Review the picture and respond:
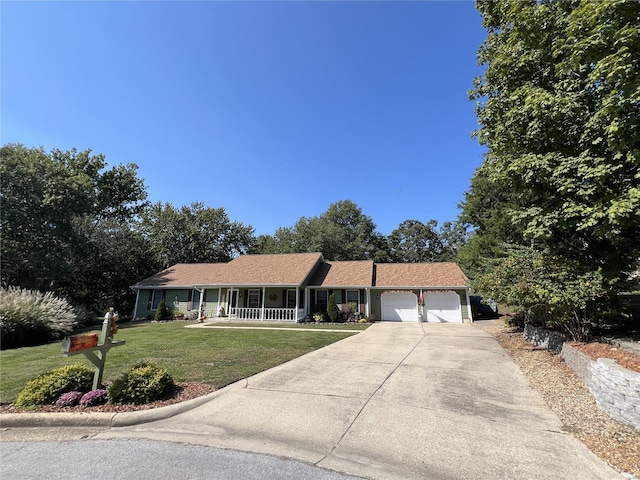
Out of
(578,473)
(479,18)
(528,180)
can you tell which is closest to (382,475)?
(578,473)

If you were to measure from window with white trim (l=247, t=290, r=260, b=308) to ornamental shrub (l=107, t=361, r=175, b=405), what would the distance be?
51.7ft

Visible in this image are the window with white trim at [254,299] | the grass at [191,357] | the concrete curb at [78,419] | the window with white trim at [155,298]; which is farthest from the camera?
the window with white trim at [155,298]

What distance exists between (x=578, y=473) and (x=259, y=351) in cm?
778

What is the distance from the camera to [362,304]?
20.3 meters

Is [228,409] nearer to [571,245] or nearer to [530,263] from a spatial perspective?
[530,263]

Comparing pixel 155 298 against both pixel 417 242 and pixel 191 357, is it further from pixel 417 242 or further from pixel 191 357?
pixel 417 242

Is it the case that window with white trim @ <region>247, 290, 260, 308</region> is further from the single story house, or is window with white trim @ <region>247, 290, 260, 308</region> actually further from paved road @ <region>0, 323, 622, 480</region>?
paved road @ <region>0, 323, 622, 480</region>

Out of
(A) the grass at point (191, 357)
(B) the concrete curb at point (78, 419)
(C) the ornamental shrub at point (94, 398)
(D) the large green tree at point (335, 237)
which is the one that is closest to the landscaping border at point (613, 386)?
(A) the grass at point (191, 357)

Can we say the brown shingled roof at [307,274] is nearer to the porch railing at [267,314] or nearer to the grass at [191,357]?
the porch railing at [267,314]

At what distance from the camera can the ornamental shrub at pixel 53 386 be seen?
4941 millimetres

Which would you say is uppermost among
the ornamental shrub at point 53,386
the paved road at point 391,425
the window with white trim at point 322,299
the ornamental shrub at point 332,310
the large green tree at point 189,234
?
the large green tree at point 189,234

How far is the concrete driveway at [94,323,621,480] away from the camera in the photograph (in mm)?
3373

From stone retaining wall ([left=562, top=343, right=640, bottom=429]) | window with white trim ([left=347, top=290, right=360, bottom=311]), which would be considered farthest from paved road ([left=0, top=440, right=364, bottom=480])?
window with white trim ([left=347, top=290, right=360, bottom=311])

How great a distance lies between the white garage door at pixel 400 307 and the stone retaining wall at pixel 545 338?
8.49m
